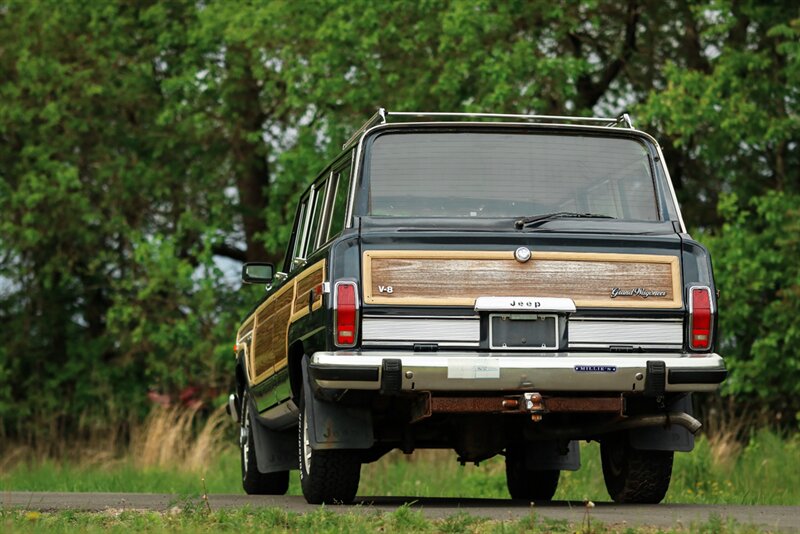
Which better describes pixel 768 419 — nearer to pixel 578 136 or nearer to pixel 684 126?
pixel 684 126

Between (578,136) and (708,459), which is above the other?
(578,136)

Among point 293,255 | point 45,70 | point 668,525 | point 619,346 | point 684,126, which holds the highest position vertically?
point 45,70

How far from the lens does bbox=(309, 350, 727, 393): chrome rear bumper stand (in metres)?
8.84

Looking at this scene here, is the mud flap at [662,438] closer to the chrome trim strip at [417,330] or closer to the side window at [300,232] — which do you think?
the chrome trim strip at [417,330]

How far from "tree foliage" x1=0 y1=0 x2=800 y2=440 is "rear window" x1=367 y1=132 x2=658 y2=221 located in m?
12.9

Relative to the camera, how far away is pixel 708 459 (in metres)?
16.9

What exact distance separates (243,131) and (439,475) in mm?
12175

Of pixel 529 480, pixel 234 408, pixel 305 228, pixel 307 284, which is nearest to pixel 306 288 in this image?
pixel 307 284

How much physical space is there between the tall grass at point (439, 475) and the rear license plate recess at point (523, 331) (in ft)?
16.4

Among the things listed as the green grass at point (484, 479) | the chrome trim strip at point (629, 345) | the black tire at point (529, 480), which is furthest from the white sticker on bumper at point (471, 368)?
the green grass at point (484, 479)

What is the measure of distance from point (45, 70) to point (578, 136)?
2011 centimetres

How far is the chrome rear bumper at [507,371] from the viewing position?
8836mm

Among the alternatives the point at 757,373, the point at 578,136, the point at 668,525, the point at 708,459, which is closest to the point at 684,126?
the point at 757,373

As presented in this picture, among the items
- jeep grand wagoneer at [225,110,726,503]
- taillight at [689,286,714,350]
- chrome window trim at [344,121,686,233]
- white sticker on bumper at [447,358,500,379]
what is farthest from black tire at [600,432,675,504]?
white sticker on bumper at [447,358,500,379]
